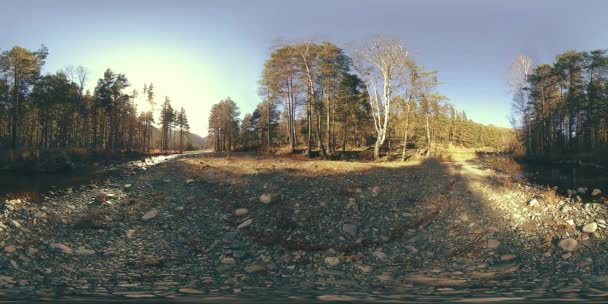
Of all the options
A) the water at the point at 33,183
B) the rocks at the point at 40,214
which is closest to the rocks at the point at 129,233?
the rocks at the point at 40,214

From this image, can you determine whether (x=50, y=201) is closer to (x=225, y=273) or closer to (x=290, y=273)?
(x=225, y=273)

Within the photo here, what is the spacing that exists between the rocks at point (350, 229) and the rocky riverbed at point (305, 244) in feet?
0.14

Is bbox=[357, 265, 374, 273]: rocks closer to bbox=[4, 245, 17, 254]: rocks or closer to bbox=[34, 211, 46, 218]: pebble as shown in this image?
bbox=[4, 245, 17, 254]: rocks

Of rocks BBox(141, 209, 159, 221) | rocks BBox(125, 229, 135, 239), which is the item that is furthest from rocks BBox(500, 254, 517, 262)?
rocks BBox(141, 209, 159, 221)

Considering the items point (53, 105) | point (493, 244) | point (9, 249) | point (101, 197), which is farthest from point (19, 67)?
point (493, 244)

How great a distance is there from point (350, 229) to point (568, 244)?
658cm

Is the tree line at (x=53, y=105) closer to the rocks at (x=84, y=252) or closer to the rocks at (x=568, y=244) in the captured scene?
the rocks at (x=84, y=252)

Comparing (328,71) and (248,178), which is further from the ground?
(328,71)

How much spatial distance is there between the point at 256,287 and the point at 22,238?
8.22 meters

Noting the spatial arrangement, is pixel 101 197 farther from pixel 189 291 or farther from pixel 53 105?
pixel 53 105

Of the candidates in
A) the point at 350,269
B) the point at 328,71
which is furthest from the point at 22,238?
the point at 328,71

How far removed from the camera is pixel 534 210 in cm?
1245

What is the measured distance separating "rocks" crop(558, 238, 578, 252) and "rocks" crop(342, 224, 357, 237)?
6196mm

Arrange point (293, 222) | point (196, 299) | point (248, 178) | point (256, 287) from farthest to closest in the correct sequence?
point (248, 178) < point (293, 222) < point (256, 287) < point (196, 299)
